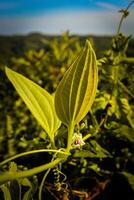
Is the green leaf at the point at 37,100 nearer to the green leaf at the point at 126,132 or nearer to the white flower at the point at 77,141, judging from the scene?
the white flower at the point at 77,141

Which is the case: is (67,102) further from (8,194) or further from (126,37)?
(126,37)

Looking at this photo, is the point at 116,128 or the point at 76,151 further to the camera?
the point at 116,128

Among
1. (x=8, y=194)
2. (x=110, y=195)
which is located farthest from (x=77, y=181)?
(x=8, y=194)

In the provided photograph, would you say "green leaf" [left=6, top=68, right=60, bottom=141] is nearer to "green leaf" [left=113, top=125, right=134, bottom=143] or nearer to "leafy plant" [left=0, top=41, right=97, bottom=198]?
"leafy plant" [left=0, top=41, right=97, bottom=198]

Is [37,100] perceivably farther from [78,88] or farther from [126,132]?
[126,132]

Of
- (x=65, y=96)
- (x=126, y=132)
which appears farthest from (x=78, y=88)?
(x=126, y=132)

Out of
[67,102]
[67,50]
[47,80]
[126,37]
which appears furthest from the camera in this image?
[67,50]

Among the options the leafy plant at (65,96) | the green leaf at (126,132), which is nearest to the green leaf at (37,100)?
the leafy plant at (65,96)
